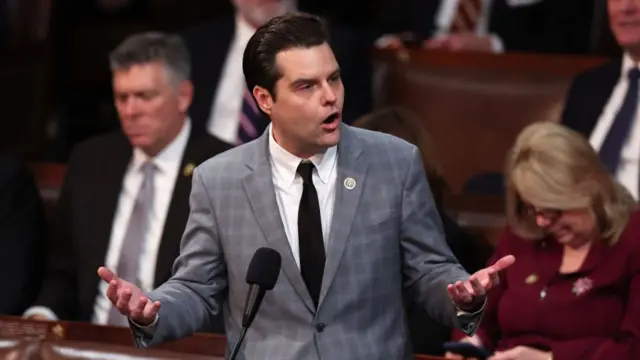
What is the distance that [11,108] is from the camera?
4.75m

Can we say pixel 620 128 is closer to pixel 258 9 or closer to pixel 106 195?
pixel 258 9

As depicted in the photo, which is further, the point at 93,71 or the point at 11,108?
the point at 93,71

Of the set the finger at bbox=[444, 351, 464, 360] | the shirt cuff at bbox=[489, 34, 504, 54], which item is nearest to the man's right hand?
the finger at bbox=[444, 351, 464, 360]

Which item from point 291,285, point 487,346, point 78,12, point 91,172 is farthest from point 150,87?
point 78,12

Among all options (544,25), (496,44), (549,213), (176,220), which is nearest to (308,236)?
(549,213)

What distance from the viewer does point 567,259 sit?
2895 millimetres

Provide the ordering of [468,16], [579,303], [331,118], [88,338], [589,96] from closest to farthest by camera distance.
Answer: [331,118]
[88,338]
[579,303]
[589,96]
[468,16]

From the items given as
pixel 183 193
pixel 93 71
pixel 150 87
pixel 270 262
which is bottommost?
pixel 93 71

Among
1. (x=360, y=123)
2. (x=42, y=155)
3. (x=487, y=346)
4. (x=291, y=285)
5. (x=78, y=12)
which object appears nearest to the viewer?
(x=291, y=285)

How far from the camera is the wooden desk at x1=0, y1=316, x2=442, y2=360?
7.95 ft

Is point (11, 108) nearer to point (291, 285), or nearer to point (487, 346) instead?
point (487, 346)

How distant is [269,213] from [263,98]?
20 cm

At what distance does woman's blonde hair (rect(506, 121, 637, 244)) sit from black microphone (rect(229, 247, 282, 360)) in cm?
100

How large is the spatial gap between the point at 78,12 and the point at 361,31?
133 cm
